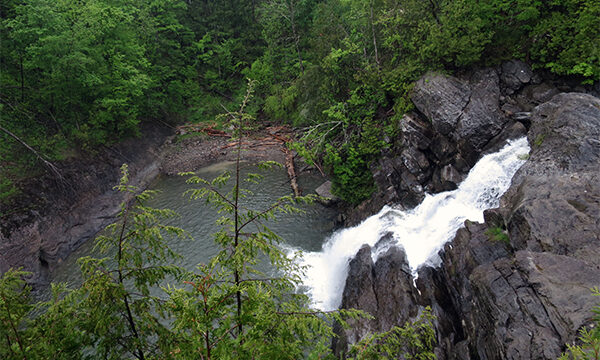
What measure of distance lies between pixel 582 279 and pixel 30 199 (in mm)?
22308

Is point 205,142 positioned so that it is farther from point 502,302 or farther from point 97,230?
point 502,302

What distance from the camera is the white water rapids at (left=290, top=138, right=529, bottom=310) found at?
436 inches

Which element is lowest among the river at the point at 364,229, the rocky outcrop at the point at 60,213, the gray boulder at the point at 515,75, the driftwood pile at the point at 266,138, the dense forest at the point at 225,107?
the driftwood pile at the point at 266,138

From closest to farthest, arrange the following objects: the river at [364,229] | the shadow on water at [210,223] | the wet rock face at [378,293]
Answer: the wet rock face at [378,293]
the river at [364,229]
the shadow on water at [210,223]

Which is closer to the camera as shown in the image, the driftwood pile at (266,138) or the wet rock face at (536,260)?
the wet rock face at (536,260)

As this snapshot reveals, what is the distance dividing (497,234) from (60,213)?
68.5 ft

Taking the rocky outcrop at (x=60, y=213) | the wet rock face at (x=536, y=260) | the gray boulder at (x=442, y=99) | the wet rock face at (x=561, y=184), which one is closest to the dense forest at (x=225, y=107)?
the gray boulder at (x=442, y=99)

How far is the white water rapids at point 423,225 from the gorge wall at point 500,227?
641mm

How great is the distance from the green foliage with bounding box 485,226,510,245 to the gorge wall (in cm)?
9

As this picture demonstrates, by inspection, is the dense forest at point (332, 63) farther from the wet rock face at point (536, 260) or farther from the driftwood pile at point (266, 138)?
the wet rock face at point (536, 260)

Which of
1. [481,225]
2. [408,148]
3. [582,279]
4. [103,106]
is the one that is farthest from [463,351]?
[103,106]

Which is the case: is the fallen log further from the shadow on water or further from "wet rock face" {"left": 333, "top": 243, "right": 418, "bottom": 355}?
"wet rock face" {"left": 333, "top": 243, "right": 418, "bottom": 355}

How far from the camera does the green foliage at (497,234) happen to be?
8.41m

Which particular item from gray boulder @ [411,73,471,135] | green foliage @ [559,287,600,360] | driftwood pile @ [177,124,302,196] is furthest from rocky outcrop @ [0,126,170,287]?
gray boulder @ [411,73,471,135]
